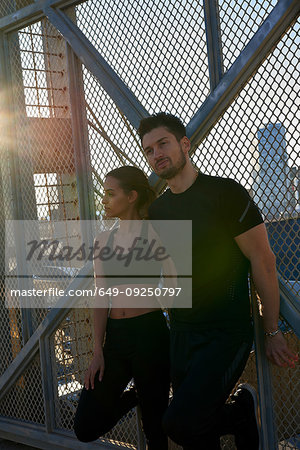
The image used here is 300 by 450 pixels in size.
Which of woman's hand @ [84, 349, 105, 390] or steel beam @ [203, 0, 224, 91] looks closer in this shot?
steel beam @ [203, 0, 224, 91]

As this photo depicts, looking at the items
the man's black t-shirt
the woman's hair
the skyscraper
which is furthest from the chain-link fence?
the man's black t-shirt

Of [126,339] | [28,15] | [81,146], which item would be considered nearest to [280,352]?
[126,339]

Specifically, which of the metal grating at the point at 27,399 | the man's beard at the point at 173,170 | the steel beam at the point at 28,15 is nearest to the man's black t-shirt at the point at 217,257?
the man's beard at the point at 173,170

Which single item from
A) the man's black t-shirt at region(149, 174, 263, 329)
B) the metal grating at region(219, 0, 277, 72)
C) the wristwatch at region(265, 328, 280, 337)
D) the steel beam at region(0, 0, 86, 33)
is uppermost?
the steel beam at region(0, 0, 86, 33)

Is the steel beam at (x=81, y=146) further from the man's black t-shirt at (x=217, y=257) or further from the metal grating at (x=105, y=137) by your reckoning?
the man's black t-shirt at (x=217, y=257)

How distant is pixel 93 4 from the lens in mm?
3609

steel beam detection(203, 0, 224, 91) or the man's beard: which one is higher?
steel beam detection(203, 0, 224, 91)

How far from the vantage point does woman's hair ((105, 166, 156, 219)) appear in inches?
123

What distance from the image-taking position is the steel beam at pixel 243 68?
8.63 ft

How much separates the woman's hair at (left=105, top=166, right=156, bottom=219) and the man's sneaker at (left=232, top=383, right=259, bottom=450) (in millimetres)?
1099

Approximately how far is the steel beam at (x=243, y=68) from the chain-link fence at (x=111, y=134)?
0.03 metres

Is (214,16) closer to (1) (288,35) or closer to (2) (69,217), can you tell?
(1) (288,35)

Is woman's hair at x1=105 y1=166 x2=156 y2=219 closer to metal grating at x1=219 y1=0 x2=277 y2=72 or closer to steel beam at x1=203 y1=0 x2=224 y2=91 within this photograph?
steel beam at x1=203 y1=0 x2=224 y2=91

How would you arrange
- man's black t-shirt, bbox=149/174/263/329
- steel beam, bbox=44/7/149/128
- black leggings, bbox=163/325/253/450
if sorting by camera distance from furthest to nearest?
steel beam, bbox=44/7/149/128
man's black t-shirt, bbox=149/174/263/329
black leggings, bbox=163/325/253/450
